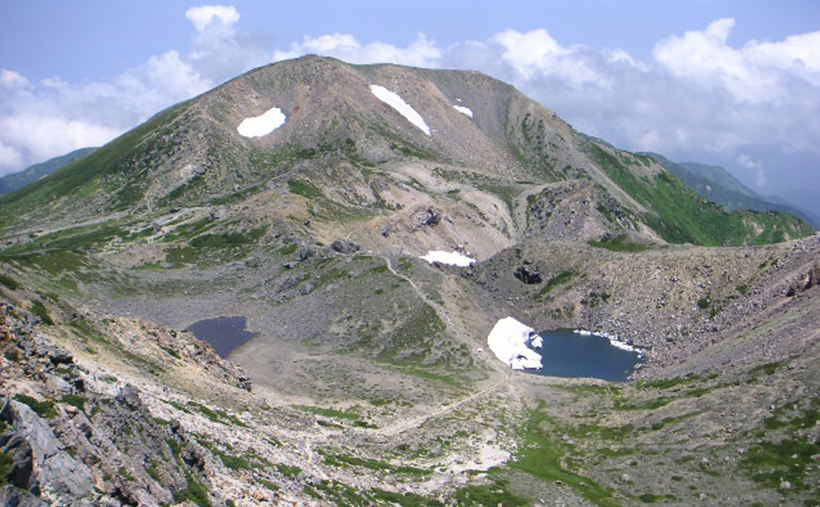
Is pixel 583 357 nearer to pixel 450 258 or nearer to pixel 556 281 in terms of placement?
pixel 556 281

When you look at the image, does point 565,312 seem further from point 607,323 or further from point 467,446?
point 467,446

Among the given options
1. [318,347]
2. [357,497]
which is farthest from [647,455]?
[318,347]

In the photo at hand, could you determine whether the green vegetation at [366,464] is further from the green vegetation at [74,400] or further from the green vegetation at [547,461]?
the green vegetation at [74,400]

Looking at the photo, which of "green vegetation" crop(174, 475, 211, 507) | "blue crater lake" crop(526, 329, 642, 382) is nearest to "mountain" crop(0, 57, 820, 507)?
"green vegetation" crop(174, 475, 211, 507)

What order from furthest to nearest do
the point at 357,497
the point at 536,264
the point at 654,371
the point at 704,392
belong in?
the point at 536,264, the point at 654,371, the point at 704,392, the point at 357,497

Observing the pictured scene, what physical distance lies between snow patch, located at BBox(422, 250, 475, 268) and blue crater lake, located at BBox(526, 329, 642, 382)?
4305 centimetres

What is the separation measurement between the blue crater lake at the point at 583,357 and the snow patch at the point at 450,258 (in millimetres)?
43053

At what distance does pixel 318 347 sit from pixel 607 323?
56.3m

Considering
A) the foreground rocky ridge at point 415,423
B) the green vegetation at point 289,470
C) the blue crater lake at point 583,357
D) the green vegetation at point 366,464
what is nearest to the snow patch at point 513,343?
the blue crater lake at point 583,357

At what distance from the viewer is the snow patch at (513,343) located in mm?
99750

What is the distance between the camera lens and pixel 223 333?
104625 millimetres

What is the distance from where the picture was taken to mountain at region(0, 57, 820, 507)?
98.7 ft

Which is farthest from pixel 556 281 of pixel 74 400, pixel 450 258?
pixel 74 400

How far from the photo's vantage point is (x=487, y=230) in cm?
18162
